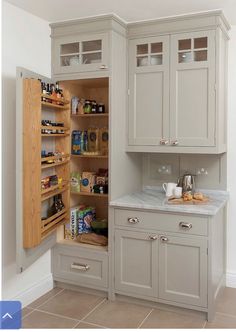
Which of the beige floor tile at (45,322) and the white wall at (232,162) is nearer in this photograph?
the beige floor tile at (45,322)

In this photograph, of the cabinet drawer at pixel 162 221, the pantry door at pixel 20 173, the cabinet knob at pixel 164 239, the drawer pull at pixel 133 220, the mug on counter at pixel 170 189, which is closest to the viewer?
the pantry door at pixel 20 173

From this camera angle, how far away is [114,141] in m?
3.12

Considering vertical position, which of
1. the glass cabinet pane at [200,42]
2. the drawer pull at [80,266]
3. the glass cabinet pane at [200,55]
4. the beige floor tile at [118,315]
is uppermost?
the glass cabinet pane at [200,42]

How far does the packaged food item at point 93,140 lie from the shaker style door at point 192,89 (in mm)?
770

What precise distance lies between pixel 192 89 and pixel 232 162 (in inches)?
31.3

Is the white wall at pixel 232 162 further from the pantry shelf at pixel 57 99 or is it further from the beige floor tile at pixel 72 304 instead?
the pantry shelf at pixel 57 99

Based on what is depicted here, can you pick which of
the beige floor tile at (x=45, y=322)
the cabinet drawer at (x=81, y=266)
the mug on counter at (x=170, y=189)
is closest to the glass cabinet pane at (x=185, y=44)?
the mug on counter at (x=170, y=189)

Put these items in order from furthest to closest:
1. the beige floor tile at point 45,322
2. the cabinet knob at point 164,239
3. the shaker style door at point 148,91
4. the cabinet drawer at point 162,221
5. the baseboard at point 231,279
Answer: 1. the baseboard at point 231,279
2. the shaker style door at point 148,91
3. the cabinet knob at point 164,239
4. the cabinet drawer at point 162,221
5. the beige floor tile at point 45,322

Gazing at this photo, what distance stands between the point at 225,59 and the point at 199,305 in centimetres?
209

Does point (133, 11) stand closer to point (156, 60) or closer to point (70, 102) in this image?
point (156, 60)

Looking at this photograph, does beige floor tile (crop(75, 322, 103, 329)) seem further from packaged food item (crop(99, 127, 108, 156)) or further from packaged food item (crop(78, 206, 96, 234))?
packaged food item (crop(99, 127, 108, 156))

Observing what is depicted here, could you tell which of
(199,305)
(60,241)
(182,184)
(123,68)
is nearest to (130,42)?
(123,68)

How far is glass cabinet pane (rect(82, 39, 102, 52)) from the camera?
3090 millimetres

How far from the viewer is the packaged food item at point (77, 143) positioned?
3.44 m
